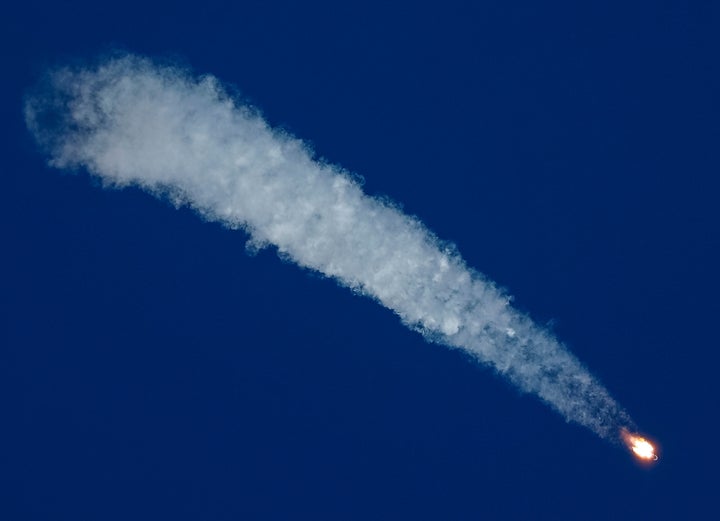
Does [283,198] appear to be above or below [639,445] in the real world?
above

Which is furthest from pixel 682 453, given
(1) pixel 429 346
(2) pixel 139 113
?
(2) pixel 139 113

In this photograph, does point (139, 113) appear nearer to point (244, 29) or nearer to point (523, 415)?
point (244, 29)

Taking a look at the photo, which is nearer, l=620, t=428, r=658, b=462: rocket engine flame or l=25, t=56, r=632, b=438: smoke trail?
l=620, t=428, r=658, b=462: rocket engine flame

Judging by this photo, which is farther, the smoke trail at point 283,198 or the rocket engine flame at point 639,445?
the smoke trail at point 283,198

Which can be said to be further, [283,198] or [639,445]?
[283,198]
